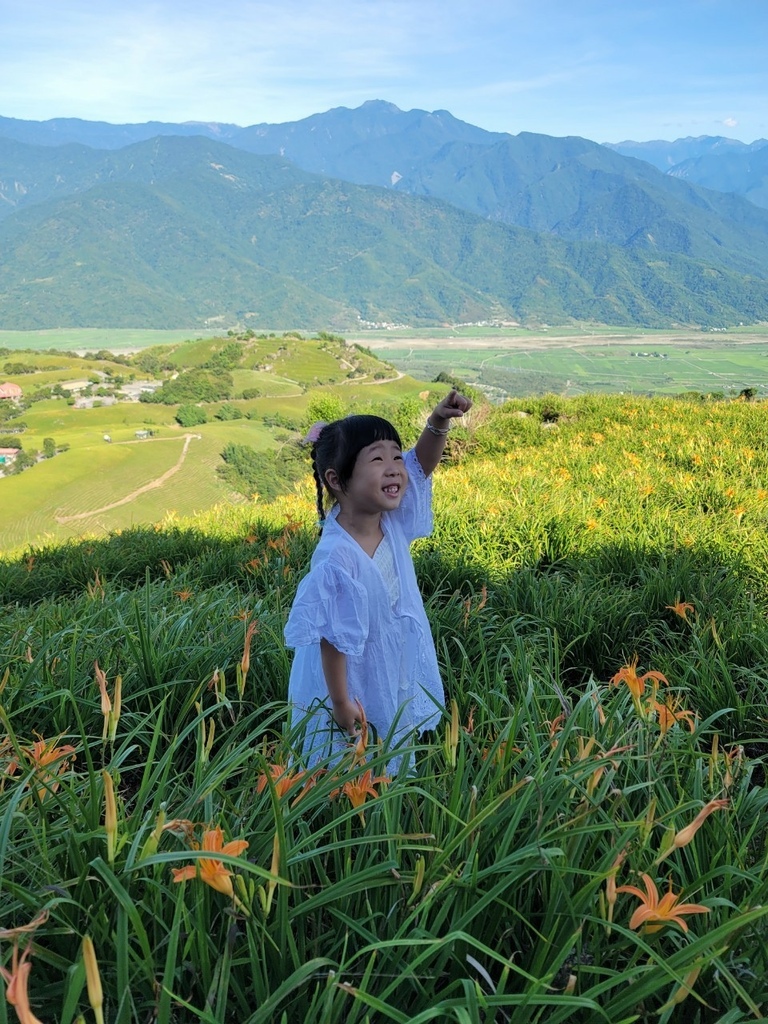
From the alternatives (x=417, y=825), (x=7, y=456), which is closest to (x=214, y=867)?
(x=417, y=825)

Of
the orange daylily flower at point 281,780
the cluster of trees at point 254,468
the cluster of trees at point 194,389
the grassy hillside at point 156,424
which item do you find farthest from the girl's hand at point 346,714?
the cluster of trees at point 194,389

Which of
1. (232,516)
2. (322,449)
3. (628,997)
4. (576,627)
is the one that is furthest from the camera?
(232,516)

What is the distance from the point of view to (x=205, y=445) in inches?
2261

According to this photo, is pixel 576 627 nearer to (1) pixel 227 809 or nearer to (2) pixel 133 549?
(1) pixel 227 809

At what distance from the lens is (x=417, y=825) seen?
1.17 meters

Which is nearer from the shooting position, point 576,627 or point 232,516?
point 576,627

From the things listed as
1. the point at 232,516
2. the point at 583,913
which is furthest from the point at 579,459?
the point at 583,913

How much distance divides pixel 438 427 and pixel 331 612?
2.10 ft

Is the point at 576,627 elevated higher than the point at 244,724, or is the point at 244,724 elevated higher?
the point at 244,724

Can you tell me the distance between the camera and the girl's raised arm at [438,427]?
6.22 ft

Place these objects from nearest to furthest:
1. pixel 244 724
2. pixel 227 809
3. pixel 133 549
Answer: pixel 227 809 < pixel 244 724 < pixel 133 549

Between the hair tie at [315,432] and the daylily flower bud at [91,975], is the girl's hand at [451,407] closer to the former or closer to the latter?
the hair tie at [315,432]

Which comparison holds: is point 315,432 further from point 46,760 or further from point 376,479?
point 46,760

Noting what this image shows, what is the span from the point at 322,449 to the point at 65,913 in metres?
1.12
